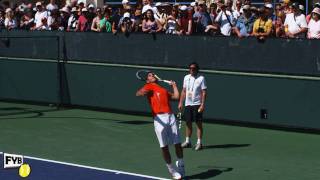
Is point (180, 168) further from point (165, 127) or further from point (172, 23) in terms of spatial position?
point (172, 23)

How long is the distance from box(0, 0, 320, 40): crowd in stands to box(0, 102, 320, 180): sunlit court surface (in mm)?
2621

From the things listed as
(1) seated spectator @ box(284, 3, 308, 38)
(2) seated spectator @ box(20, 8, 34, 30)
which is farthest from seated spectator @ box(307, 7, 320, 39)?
(2) seated spectator @ box(20, 8, 34, 30)

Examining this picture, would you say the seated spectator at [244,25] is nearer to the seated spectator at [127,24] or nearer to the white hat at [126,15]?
the white hat at [126,15]

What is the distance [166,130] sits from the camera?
1328 cm

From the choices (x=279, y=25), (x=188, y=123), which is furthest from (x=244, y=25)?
(x=188, y=123)

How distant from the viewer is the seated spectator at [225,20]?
19856 millimetres

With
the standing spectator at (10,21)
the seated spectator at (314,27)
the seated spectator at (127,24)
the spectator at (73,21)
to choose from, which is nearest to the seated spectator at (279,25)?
the seated spectator at (314,27)

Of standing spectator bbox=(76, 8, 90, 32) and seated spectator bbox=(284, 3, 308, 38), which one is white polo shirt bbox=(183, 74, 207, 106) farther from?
standing spectator bbox=(76, 8, 90, 32)

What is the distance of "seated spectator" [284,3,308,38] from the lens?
59.6 ft

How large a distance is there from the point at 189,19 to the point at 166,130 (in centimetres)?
797

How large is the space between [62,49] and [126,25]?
3.43 m

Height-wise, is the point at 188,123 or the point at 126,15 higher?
the point at 126,15
